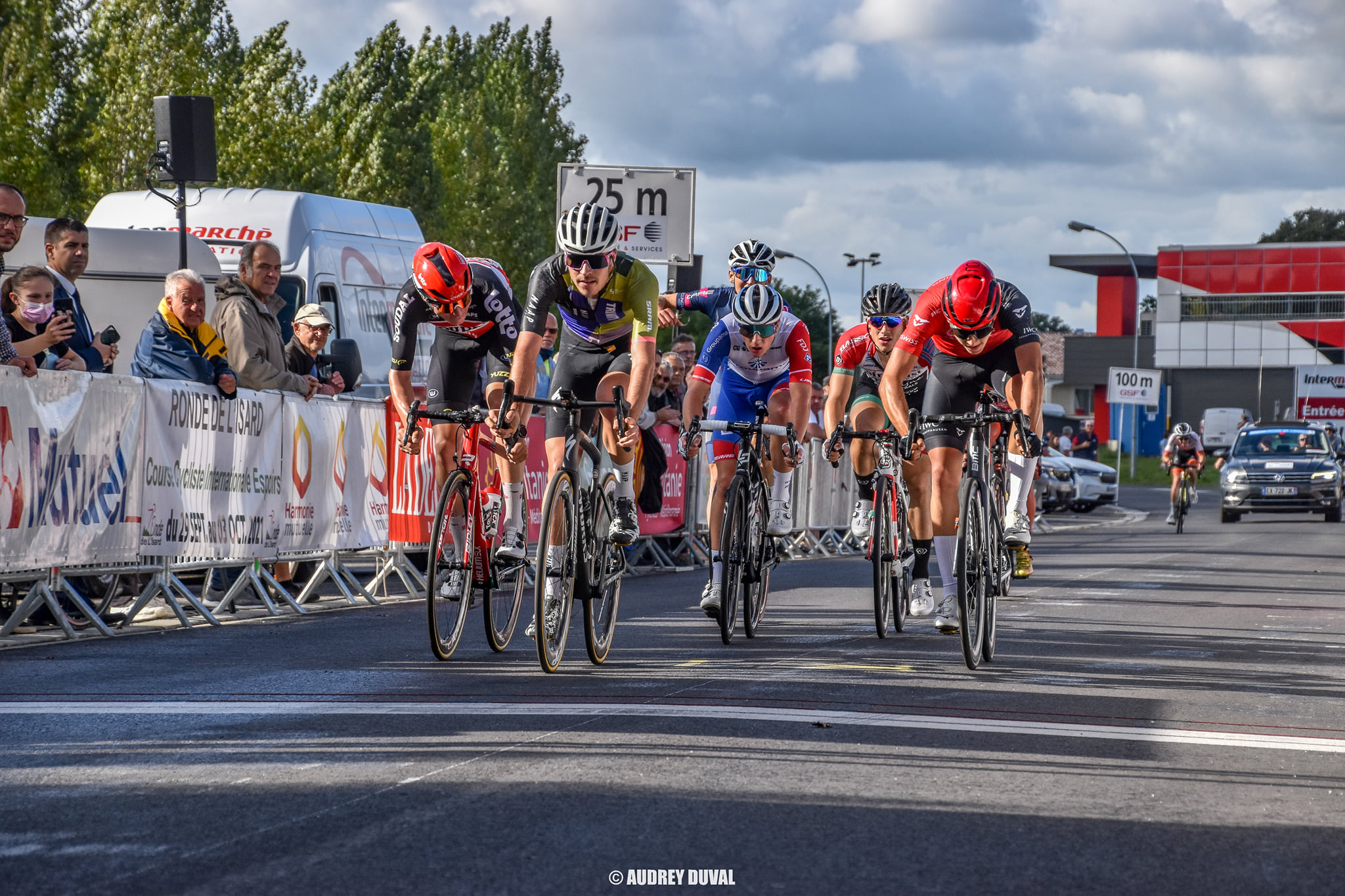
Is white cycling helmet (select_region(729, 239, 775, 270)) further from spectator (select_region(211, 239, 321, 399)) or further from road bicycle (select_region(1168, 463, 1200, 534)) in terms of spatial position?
road bicycle (select_region(1168, 463, 1200, 534))

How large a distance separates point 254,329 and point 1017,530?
18.4ft

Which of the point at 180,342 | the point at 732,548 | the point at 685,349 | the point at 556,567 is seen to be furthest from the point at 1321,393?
the point at 556,567

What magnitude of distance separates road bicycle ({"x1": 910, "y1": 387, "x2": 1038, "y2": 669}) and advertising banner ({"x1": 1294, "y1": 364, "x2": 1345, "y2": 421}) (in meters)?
57.8

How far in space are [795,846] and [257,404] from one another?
780cm

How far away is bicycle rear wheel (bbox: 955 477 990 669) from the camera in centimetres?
806

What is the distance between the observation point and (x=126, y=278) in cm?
1609

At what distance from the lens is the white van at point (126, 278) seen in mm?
16016

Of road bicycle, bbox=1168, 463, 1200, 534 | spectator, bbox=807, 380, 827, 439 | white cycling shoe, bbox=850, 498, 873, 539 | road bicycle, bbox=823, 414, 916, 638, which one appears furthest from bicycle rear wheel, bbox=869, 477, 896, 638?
road bicycle, bbox=1168, 463, 1200, 534

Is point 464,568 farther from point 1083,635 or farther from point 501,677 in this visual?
point 1083,635

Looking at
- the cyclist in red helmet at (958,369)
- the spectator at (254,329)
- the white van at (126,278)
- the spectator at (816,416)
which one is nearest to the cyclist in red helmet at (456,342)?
the cyclist in red helmet at (958,369)

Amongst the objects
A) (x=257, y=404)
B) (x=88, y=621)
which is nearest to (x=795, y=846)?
(x=88, y=621)

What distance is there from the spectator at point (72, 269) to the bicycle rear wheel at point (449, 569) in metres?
3.71

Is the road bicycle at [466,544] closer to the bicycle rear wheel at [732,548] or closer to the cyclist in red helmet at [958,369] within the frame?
the bicycle rear wheel at [732,548]

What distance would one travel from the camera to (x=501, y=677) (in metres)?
7.67
